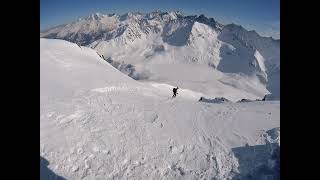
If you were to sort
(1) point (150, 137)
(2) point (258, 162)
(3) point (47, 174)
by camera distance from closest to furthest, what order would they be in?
1. (3) point (47, 174)
2. (2) point (258, 162)
3. (1) point (150, 137)

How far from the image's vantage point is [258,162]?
1571cm

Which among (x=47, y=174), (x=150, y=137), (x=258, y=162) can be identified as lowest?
(x=47, y=174)

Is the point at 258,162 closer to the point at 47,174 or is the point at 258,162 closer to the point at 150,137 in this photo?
the point at 150,137

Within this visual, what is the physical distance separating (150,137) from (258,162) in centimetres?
554

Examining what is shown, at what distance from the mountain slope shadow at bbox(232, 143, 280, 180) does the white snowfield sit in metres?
0.04

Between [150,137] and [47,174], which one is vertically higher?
[150,137]

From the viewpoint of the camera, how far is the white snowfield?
50.6 ft

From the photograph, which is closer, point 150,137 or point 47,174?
point 47,174

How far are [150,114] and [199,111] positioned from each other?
Result: 10.8 ft

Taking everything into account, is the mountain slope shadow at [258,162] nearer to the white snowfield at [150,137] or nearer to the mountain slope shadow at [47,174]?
the white snowfield at [150,137]

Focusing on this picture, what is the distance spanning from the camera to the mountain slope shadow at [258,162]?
1502 centimetres

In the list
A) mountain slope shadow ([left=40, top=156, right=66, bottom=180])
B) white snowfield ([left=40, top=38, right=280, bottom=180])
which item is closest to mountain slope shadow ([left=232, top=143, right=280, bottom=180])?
white snowfield ([left=40, top=38, right=280, bottom=180])

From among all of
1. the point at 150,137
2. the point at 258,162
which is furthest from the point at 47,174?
the point at 258,162
